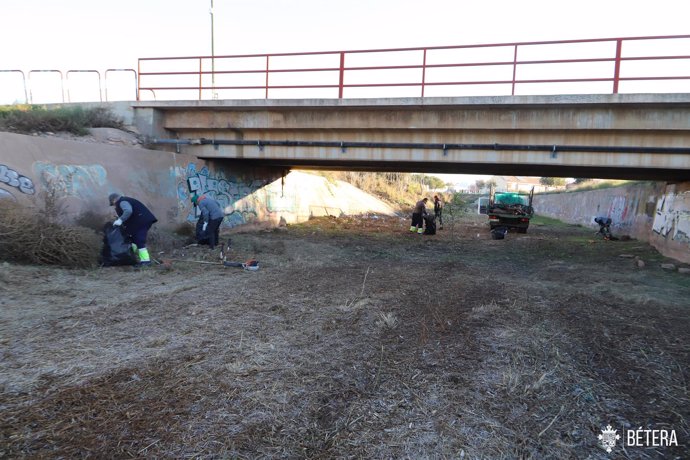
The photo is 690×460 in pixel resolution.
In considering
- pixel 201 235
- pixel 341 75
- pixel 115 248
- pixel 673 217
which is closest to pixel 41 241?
pixel 115 248

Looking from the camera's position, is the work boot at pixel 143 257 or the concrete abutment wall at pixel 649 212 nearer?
the work boot at pixel 143 257

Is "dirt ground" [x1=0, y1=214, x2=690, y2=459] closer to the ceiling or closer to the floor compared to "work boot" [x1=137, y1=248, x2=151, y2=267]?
closer to the floor

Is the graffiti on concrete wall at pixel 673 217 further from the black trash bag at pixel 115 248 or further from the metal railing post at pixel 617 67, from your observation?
the black trash bag at pixel 115 248

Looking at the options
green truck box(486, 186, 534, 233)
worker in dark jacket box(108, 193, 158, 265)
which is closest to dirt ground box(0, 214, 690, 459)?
worker in dark jacket box(108, 193, 158, 265)

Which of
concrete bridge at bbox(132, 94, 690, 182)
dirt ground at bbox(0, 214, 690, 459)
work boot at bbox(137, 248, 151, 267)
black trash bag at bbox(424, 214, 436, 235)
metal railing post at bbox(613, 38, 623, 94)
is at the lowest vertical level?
dirt ground at bbox(0, 214, 690, 459)

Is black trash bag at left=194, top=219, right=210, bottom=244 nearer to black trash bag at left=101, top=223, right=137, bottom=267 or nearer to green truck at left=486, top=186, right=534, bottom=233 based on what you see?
black trash bag at left=101, top=223, right=137, bottom=267

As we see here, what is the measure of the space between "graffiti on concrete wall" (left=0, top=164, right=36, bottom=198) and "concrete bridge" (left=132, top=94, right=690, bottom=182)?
17.4ft

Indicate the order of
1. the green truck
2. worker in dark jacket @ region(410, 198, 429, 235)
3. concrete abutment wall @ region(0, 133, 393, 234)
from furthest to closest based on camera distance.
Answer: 1. the green truck
2. worker in dark jacket @ region(410, 198, 429, 235)
3. concrete abutment wall @ region(0, 133, 393, 234)

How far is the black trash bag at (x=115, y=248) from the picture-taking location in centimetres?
848

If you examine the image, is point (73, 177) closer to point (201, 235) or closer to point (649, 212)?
point (201, 235)

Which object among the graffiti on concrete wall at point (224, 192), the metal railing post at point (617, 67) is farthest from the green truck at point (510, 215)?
the graffiti on concrete wall at point (224, 192)

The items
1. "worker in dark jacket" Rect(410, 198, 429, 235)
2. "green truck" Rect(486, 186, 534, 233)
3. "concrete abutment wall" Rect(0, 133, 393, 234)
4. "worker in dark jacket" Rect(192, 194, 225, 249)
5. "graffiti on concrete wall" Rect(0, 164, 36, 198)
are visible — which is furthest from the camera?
"green truck" Rect(486, 186, 534, 233)

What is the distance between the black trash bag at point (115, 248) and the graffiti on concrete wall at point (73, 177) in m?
1.77

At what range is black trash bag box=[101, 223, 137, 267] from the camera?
848 centimetres
